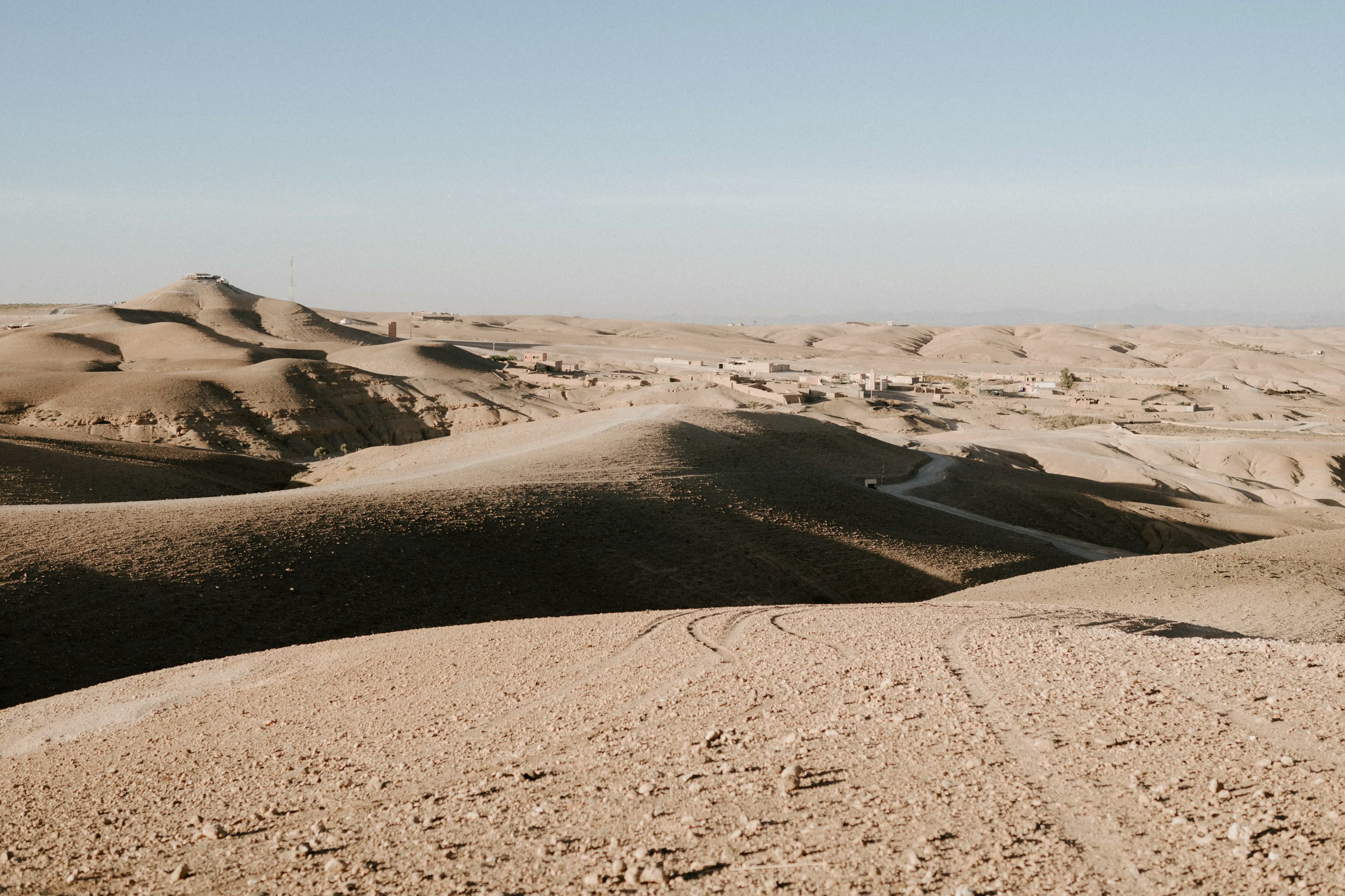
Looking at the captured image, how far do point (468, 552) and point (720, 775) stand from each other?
15541 mm

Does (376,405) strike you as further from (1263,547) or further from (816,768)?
(816,768)

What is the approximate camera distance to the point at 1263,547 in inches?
953

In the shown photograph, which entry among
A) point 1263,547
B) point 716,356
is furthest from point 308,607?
point 716,356

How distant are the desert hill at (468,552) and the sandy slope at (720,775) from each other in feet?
14.1

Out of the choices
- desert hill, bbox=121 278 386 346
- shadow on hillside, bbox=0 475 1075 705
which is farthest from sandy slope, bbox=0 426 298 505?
desert hill, bbox=121 278 386 346

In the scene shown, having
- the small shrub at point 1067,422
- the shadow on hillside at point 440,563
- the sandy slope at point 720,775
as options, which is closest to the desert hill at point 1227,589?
the shadow on hillside at point 440,563

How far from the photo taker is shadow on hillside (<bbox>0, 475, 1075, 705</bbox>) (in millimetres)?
16312

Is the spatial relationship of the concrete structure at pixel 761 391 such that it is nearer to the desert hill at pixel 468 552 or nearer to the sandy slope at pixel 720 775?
the desert hill at pixel 468 552

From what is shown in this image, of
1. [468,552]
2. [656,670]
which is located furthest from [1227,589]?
[468,552]

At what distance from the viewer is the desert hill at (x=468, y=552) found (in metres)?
16.6

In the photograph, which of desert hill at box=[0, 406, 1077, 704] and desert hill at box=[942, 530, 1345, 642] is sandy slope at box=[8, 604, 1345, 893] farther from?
desert hill at box=[942, 530, 1345, 642]

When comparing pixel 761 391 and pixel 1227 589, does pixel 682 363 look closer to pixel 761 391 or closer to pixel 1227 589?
pixel 761 391

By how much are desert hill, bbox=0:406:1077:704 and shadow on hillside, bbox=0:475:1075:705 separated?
0.05 m

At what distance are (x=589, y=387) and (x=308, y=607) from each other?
57941mm
